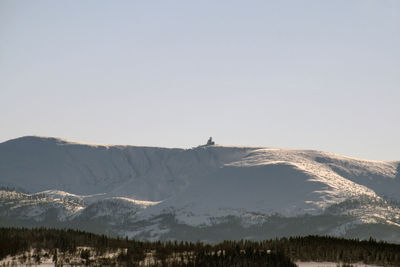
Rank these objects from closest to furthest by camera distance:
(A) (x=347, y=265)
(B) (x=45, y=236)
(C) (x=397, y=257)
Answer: (A) (x=347, y=265) < (C) (x=397, y=257) < (B) (x=45, y=236)

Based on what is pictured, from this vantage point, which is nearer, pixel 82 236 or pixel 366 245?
pixel 366 245

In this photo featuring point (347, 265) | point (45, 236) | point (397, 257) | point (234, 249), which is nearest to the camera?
point (347, 265)

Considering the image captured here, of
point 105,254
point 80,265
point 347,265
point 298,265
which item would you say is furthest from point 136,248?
point 347,265

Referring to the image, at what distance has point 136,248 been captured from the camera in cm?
6794

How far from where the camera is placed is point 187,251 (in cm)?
6519

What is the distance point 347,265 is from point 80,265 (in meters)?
23.3

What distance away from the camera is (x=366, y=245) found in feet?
223

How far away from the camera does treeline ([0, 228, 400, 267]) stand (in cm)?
5856

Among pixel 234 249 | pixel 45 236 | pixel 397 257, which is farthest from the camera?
pixel 45 236

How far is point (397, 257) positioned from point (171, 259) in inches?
793

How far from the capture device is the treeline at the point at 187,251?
192 ft

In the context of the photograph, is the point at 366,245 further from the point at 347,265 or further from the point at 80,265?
the point at 80,265

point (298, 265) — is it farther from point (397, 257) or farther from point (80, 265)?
point (80, 265)

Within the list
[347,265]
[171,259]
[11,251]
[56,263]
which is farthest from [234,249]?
[11,251]
